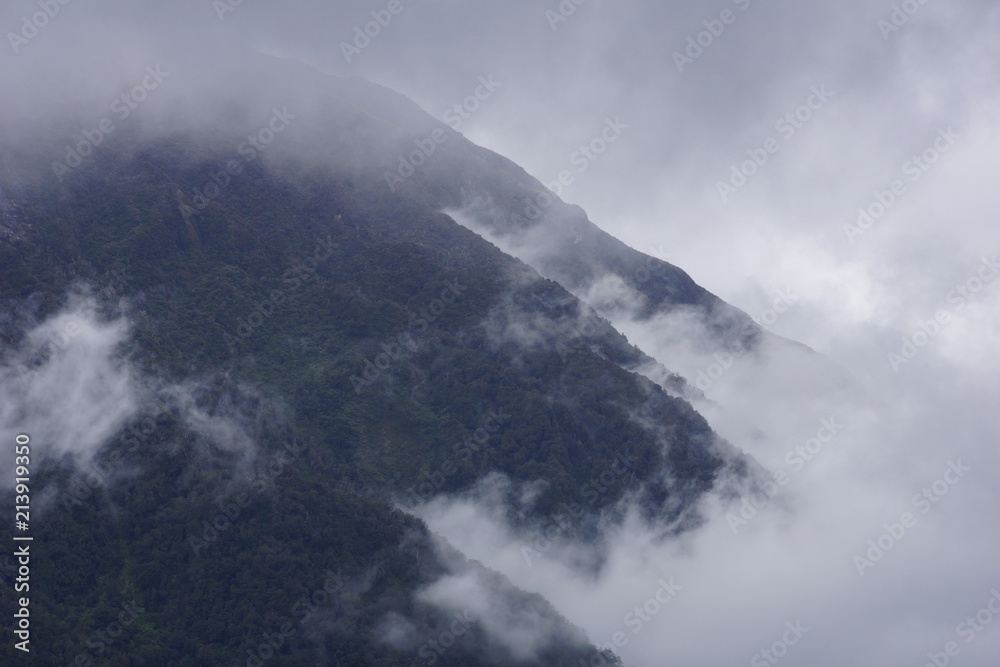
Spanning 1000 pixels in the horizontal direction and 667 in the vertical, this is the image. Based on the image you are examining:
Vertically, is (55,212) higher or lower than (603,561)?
lower

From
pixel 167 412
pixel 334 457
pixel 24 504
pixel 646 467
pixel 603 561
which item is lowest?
pixel 24 504

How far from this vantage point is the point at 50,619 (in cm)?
12556

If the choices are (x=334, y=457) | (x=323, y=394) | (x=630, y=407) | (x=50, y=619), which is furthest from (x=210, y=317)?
(x=630, y=407)

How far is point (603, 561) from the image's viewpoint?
592 ft

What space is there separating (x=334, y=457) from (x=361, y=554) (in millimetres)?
27810

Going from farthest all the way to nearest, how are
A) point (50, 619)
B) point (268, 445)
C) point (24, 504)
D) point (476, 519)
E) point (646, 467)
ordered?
point (646, 467) → point (476, 519) → point (268, 445) → point (24, 504) → point (50, 619)

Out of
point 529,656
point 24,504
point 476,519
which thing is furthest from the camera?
point 476,519

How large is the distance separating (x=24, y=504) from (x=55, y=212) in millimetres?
72946

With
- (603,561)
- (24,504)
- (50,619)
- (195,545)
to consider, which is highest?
(603,561)

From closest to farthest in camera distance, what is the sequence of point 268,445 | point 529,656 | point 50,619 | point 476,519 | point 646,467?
point 50,619, point 529,656, point 268,445, point 476,519, point 646,467

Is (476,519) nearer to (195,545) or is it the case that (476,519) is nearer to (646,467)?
(646,467)

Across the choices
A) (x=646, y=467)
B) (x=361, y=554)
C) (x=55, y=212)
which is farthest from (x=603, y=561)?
(x=55, y=212)

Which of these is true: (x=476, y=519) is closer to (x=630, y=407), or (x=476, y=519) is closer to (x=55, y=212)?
(x=630, y=407)

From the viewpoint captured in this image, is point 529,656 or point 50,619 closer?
point 50,619
